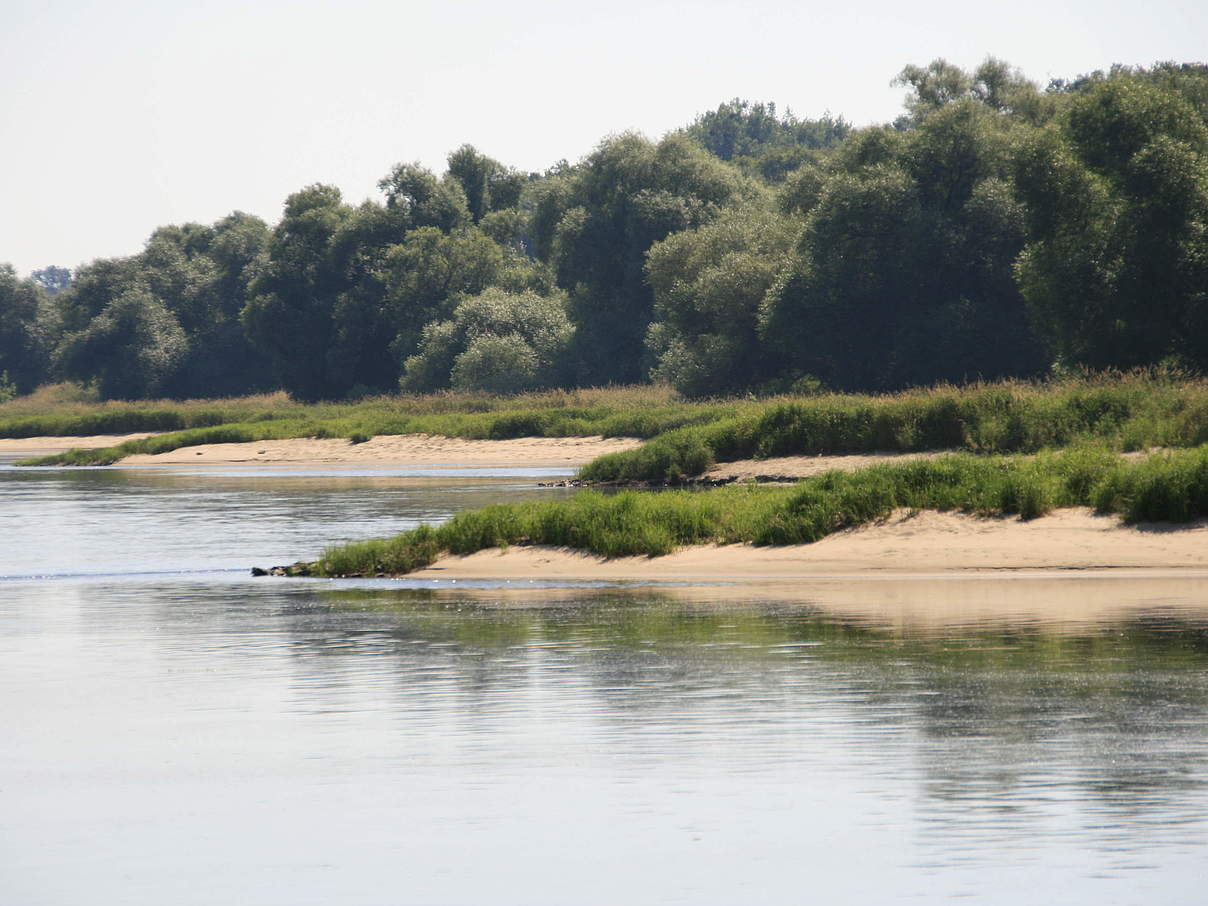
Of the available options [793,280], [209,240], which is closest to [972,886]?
[793,280]

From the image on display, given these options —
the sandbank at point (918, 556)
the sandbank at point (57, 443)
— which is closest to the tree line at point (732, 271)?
the sandbank at point (57, 443)

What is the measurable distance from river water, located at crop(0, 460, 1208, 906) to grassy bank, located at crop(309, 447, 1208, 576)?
12.3 feet

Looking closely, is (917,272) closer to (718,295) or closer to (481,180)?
→ (718,295)

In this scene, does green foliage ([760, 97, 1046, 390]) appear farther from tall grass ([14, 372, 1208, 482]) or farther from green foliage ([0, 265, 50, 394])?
green foliage ([0, 265, 50, 394])

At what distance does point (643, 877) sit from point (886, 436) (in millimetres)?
35226

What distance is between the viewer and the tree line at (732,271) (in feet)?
174

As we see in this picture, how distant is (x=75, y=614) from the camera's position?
2384 centimetres

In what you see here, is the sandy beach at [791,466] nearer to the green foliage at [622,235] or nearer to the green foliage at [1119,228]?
the green foliage at [1119,228]

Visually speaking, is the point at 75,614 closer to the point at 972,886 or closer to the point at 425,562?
the point at 425,562

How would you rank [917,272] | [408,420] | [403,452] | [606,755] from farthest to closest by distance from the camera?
[408,420], [403,452], [917,272], [606,755]

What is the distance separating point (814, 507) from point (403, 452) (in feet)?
162

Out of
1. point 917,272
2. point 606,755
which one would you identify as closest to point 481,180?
point 917,272

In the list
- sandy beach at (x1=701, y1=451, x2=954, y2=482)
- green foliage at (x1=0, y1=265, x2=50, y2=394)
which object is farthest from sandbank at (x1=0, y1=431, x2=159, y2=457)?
sandy beach at (x1=701, y1=451, x2=954, y2=482)

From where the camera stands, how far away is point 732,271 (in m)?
72.8
